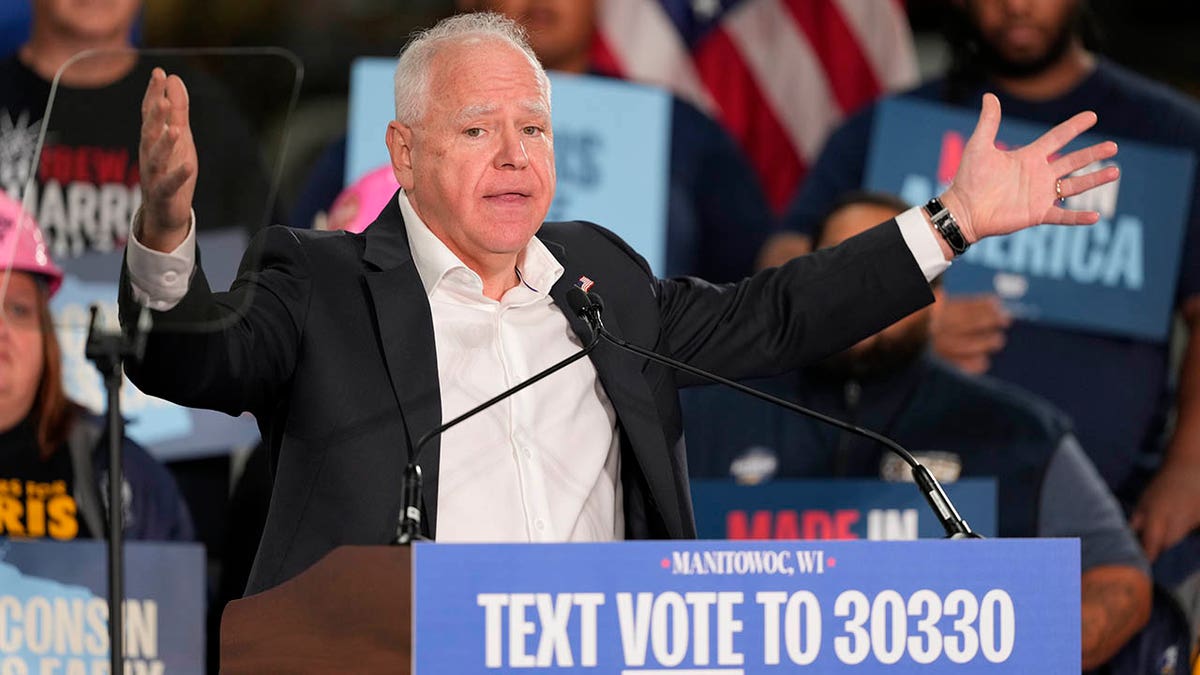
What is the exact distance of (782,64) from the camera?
578 centimetres

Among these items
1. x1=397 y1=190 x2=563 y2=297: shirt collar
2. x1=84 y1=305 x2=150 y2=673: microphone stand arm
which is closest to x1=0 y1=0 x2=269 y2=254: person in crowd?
x1=397 y1=190 x2=563 y2=297: shirt collar

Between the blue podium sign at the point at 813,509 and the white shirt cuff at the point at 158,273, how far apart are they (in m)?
2.11

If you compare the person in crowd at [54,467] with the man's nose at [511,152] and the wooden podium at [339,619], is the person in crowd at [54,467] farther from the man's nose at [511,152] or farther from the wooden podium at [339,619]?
the wooden podium at [339,619]

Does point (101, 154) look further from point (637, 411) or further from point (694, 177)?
point (694, 177)

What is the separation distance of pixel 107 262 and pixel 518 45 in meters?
1.07

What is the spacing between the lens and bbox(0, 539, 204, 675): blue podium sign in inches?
152

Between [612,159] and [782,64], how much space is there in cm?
139

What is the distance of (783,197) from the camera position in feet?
18.6

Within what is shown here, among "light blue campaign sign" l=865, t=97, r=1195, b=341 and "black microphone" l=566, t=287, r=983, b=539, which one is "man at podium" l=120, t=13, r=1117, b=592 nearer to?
"black microphone" l=566, t=287, r=983, b=539

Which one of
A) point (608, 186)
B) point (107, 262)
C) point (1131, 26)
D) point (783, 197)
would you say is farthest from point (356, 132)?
point (1131, 26)

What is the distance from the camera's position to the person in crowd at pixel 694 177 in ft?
16.2

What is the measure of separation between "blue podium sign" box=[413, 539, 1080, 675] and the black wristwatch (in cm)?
75

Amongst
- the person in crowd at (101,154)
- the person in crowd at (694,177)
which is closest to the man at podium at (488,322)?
the person in crowd at (101,154)

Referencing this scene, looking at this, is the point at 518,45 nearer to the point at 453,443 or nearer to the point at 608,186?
the point at 453,443
